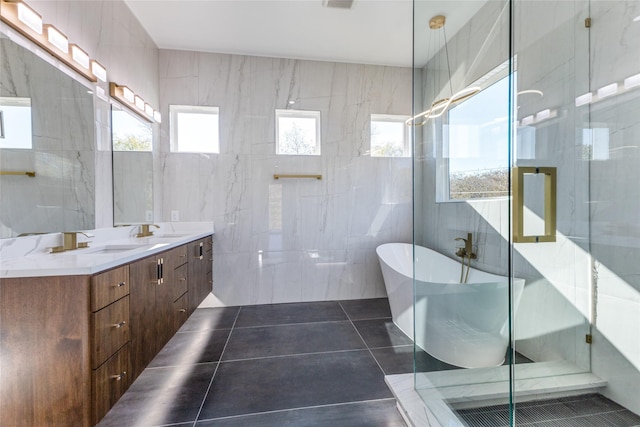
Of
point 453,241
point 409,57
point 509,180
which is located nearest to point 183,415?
point 453,241

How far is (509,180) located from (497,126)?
1.20 ft

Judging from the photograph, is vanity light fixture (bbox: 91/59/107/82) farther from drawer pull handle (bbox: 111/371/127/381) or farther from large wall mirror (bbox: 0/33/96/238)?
drawer pull handle (bbox: 111/371/127/381)

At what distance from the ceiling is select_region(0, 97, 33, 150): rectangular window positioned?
65.9 inches

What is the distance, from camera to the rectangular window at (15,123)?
1.29m

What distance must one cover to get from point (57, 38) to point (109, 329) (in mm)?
1694

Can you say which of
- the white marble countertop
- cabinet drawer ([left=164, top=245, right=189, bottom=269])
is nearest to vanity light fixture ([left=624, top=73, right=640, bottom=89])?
the white marble countertop

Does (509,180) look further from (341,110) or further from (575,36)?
(341,110)

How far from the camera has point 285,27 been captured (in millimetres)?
2752

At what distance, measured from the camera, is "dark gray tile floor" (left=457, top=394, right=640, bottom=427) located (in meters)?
1.39

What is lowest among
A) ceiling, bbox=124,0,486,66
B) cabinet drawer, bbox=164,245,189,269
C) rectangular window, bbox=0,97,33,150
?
cabinet drawer, bbox=164,245,189,269

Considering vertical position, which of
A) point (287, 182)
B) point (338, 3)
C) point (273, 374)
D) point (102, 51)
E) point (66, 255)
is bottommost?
point (273, 374)

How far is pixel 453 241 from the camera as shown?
67.3 inches

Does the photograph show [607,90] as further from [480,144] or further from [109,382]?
[109,382]

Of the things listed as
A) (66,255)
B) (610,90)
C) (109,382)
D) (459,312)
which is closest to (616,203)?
(610,90)
